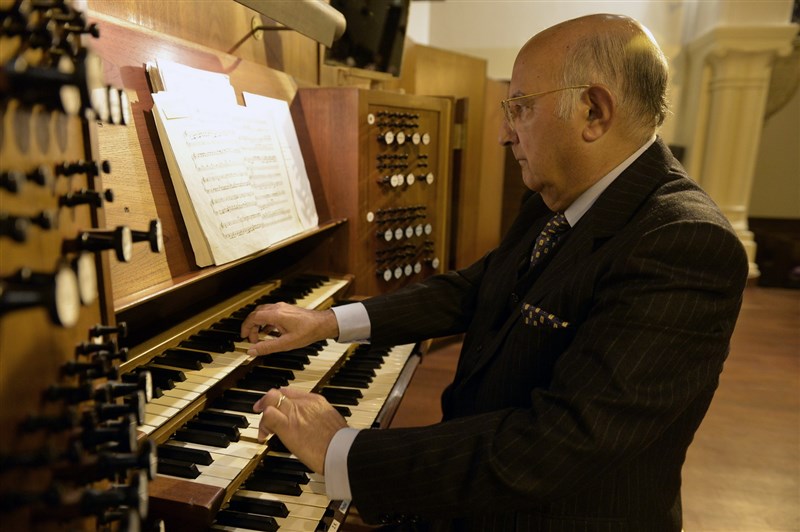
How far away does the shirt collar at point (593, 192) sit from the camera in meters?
1.23

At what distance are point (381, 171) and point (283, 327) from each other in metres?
1.24

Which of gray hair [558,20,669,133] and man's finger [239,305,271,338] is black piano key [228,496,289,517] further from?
gray hair [558,20,669,133]

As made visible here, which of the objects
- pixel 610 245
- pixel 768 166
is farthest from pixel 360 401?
pixel 768 166

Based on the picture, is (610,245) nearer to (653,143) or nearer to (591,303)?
(591,303)

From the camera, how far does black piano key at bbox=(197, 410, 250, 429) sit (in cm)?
128

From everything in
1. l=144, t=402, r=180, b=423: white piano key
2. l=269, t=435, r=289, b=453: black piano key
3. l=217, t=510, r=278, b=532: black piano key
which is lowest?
l=217, t=510, r=278, b=532: black piano key

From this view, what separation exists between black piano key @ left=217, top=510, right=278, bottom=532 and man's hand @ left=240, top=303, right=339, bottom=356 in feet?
1.48

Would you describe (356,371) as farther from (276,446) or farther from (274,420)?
(274,420)

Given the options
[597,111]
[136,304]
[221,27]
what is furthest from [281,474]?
[221,27]

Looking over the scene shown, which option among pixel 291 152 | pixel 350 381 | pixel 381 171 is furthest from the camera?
pixel 381 171

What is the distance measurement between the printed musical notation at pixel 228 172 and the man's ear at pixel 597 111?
3.08 ft

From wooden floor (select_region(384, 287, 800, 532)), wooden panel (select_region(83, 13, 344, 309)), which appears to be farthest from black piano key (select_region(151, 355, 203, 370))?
wooden floor (select_region(384, 287, 800, 532))

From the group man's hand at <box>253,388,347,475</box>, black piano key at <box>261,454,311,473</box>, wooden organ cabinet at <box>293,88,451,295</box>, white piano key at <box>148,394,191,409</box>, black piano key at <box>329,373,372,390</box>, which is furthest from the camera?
wooden organ cabinet at <box>293,88,451,295</box>

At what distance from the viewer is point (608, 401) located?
96 cm
